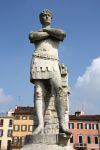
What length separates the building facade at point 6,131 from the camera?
75.2 m

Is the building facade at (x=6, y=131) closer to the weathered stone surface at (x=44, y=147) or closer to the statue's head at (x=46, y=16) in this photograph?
the statue's head at (x=46, y=16)

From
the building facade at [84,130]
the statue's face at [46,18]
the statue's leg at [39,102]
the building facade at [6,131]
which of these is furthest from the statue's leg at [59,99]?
the building facade at [6,131]

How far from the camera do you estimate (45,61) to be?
374 inches

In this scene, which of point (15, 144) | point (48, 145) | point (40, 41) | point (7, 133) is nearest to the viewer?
point (48, 145)

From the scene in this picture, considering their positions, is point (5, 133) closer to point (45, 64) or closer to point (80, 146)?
point (80, 146)

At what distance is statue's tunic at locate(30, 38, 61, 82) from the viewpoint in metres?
9.36

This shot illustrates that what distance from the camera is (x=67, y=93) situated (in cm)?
1014

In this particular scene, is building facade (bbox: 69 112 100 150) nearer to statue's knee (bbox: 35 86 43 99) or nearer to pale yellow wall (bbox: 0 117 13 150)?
pale yellow wall (bbox: 0 117 13 150)

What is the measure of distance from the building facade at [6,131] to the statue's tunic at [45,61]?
67680 millimetres

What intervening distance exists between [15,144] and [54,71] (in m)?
63.5

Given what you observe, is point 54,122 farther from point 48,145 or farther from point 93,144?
point 93,144

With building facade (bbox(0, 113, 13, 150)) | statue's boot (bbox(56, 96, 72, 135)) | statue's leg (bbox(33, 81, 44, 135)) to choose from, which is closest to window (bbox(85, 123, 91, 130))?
building facade (bbox(0, 113, 13, 150))

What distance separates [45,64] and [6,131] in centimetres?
6964

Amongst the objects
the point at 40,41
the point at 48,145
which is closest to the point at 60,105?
the point at 48,145
